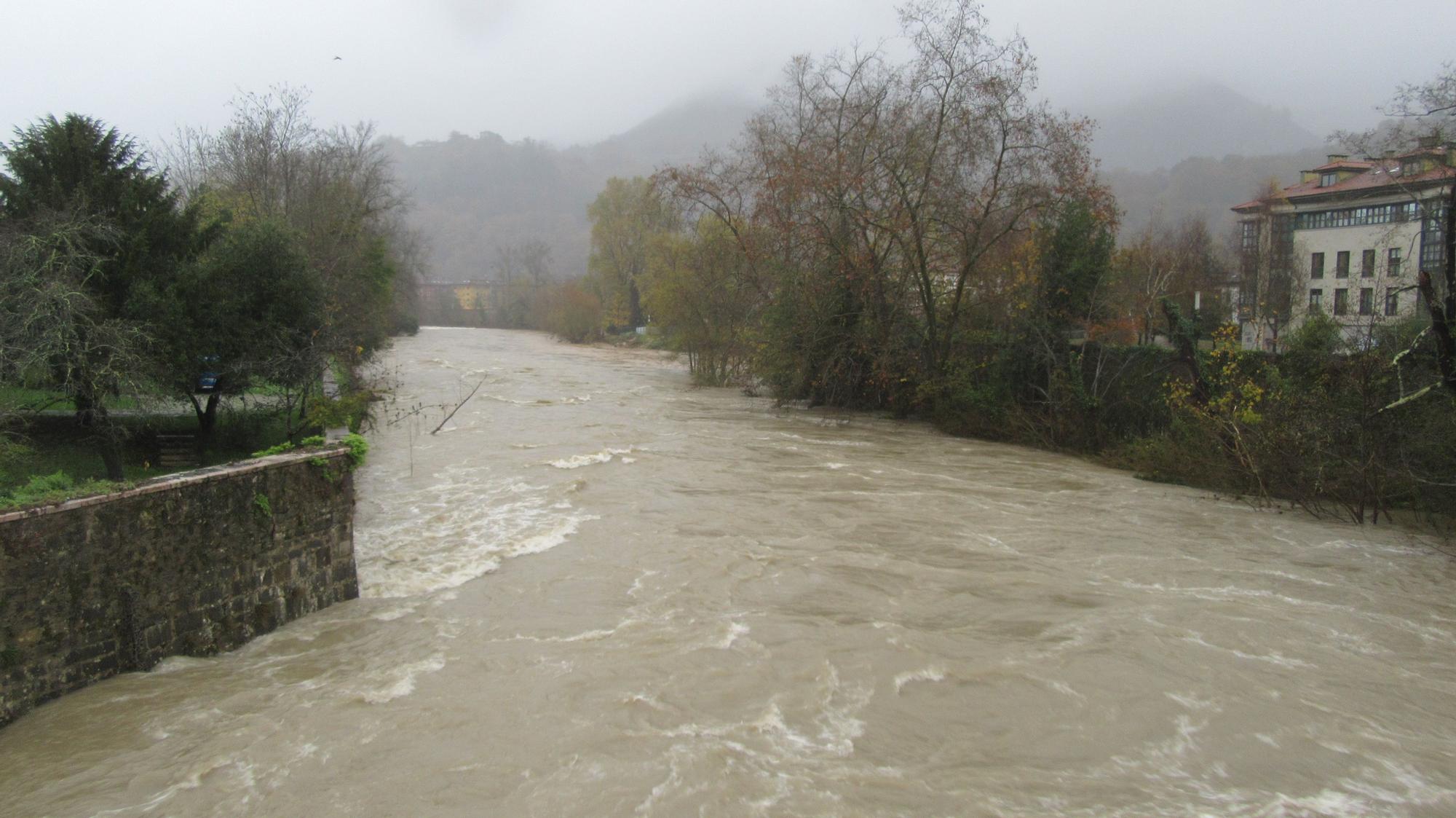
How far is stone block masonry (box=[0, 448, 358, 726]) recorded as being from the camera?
21.2 feet

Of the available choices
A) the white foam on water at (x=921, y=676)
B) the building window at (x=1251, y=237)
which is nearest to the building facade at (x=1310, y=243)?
the building window at (x=1251, y=237)

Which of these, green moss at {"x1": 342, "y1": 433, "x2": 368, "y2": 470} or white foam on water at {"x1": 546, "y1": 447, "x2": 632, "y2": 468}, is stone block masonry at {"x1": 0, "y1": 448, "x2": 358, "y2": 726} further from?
white foam on water at {"x1": 546, "y1": 447, "x2": 632, "y2": 468}

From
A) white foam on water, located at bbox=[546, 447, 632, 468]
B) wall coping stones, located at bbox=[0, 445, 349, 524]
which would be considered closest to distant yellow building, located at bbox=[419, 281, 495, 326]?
white foam on water, located at bbox=[546, 447, 632, 468]

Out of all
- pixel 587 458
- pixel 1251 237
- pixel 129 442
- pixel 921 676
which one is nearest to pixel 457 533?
pixel 587 458

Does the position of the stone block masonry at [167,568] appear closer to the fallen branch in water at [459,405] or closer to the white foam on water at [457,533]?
the white foam on water at [457,533]

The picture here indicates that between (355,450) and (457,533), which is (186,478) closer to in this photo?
(355,450)

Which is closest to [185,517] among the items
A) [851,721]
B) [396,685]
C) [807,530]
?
[396,685]

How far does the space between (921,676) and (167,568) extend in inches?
259

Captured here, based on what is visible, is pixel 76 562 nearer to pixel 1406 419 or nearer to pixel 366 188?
pixel 1406 419

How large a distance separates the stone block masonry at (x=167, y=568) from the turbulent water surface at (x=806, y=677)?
0.29 m

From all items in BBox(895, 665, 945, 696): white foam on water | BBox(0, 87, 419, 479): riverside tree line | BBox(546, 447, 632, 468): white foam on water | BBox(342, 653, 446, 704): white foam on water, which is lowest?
BBox(342, 653, 446, 704): white foam on water

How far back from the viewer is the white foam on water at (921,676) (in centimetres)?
766

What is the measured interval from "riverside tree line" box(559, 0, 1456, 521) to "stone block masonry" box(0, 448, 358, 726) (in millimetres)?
14032

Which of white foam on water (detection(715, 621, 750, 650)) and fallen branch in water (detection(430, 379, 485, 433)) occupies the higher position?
fallen branch in water (detection(430, 379, 485, 433))
